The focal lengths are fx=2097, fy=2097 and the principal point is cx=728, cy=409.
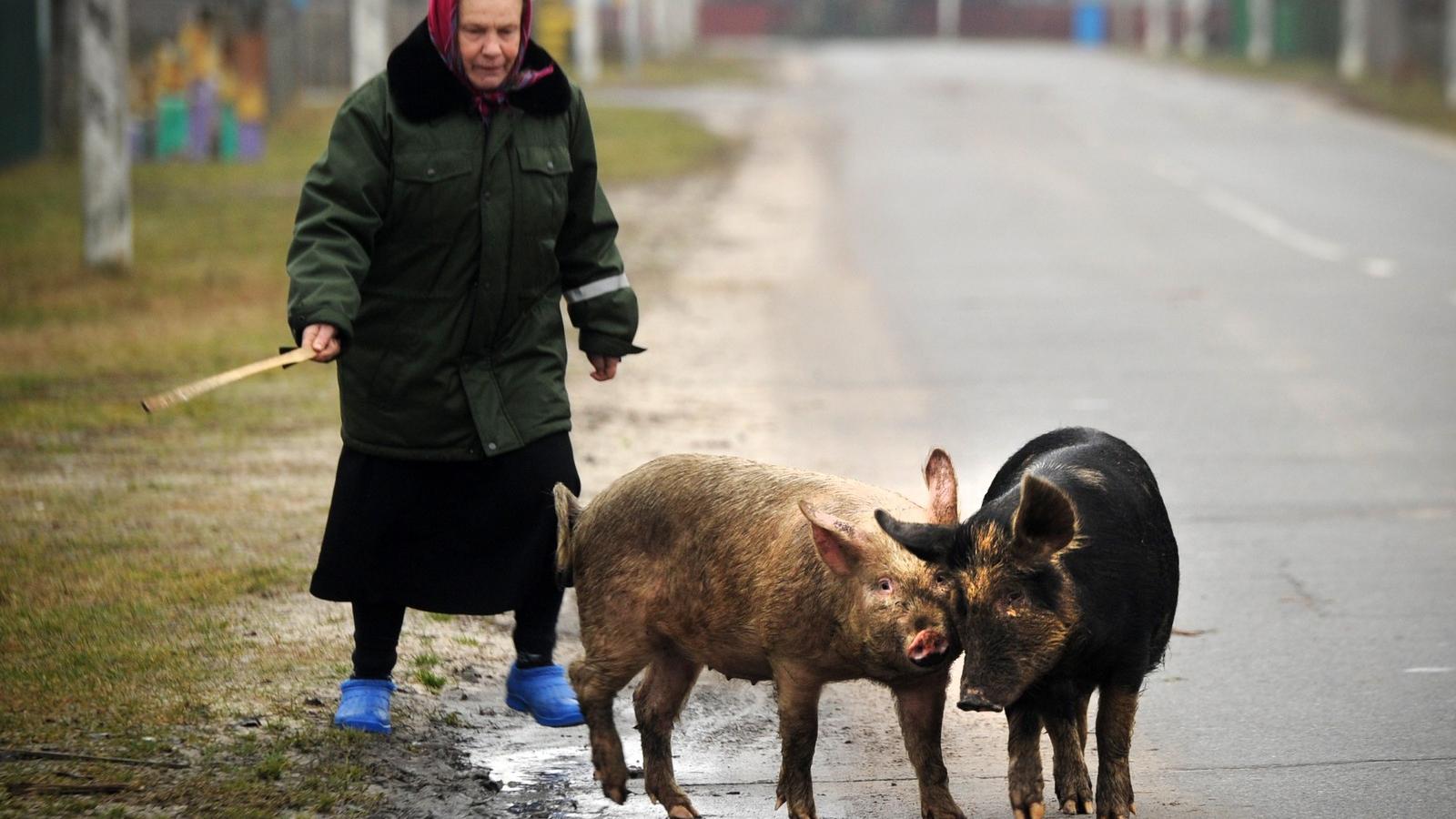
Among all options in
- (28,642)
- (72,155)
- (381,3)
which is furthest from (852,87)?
(28,642)

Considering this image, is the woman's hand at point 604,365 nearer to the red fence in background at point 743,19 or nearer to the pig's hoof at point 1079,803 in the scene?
the pig's hoof at point 1079,803

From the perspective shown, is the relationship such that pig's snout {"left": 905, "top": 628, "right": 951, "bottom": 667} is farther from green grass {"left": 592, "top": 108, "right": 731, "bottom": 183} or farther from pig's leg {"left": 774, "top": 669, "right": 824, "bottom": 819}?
green grass {"left": 592, "top": 108, "right": 731, "bottom": 183}

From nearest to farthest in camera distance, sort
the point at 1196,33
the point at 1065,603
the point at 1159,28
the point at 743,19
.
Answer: the point at 1065,603, the point at 1196,33, the point at 1159,28, the point at 743,19

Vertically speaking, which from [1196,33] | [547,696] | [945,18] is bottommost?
[945,18]

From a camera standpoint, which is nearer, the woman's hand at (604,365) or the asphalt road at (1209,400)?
the asphalt road at (1209,400)

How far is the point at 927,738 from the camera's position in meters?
4.43

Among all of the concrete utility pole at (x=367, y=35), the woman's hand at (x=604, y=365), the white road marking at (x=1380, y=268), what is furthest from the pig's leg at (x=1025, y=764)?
the concrete utility pole at (x=367, y=35)

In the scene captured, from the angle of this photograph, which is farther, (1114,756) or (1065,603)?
(1114,756)

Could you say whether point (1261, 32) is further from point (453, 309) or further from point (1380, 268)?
point (453, 309)

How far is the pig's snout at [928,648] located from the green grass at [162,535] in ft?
4.61

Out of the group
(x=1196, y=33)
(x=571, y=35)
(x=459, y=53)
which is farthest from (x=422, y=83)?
(x=1196, y=33)

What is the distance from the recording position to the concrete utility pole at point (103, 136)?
49.9 feet

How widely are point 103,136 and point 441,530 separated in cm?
1101

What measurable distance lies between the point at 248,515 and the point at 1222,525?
12.1ft
